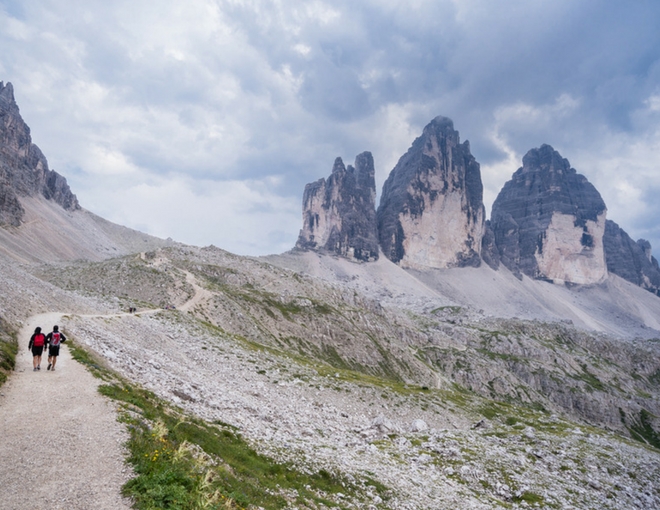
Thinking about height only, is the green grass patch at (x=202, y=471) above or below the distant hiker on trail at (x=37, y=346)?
below

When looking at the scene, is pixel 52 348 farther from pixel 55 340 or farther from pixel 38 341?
pixel 38 341

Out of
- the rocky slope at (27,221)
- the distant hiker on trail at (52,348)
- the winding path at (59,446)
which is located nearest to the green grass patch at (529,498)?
the winding path at (59,446)

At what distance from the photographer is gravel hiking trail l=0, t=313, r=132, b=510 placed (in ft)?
31.3

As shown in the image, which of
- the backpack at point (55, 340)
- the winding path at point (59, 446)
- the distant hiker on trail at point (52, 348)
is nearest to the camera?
the winding path at point (59, 446)

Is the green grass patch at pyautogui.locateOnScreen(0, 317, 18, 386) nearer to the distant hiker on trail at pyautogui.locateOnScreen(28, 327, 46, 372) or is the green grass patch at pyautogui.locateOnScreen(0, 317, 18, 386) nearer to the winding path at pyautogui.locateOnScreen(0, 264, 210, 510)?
the winding path at pyautogui.locateOnScreen(0, 264, 210, 510)

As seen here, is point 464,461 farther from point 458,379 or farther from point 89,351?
point 458,379

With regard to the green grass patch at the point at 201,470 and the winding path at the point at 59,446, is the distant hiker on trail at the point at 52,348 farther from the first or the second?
the green grass patch at the point at 201,470

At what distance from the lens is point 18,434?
492 inches

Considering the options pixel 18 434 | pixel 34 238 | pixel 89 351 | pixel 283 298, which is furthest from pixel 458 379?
pixel 34 238

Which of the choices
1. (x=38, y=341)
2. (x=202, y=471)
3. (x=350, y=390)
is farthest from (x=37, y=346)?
(x=350, y=390)

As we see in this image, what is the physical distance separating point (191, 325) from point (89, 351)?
2998 cm

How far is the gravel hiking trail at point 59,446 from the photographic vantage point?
9.54 metres

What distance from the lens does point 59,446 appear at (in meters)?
12.0

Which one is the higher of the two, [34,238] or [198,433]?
[34,238]
